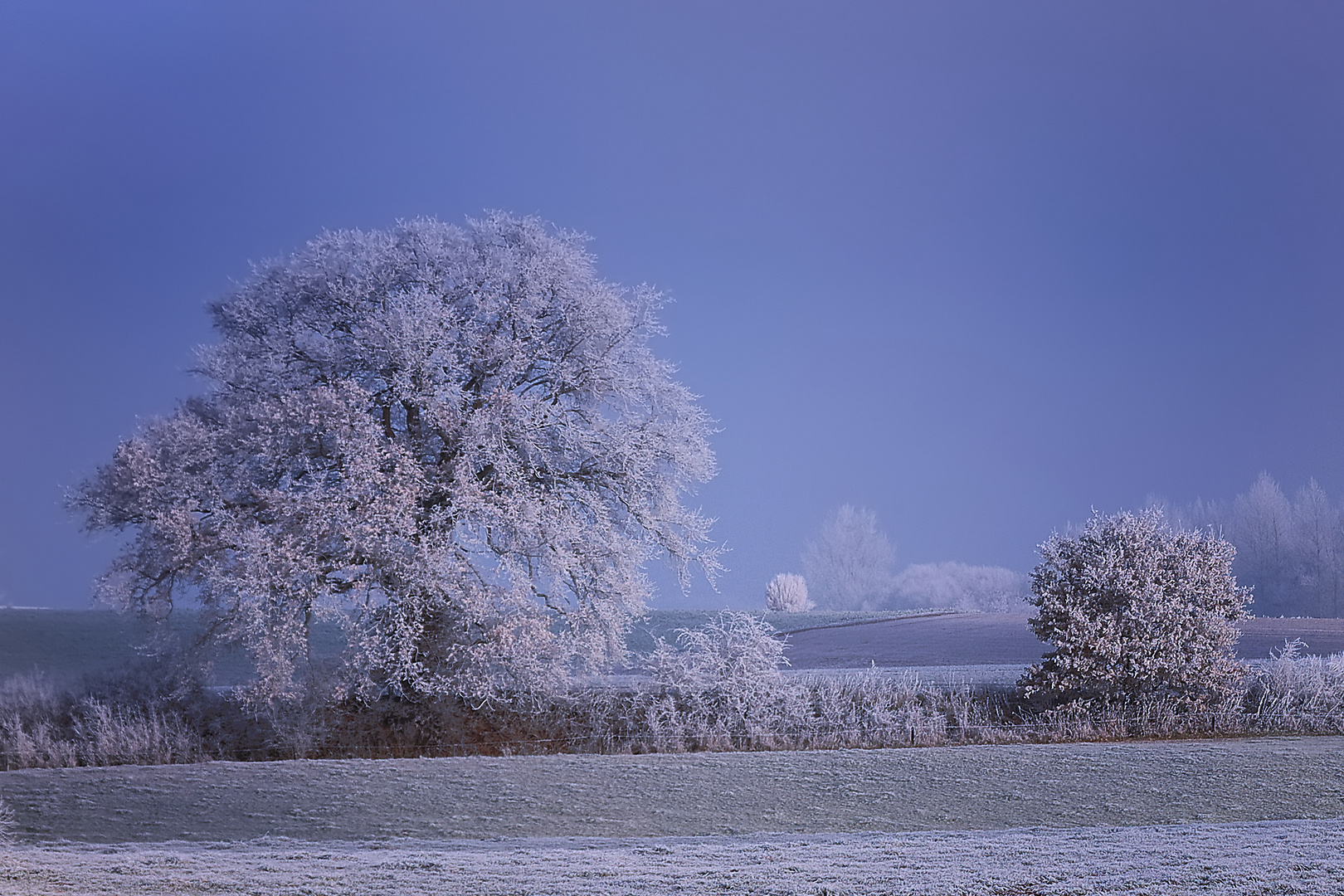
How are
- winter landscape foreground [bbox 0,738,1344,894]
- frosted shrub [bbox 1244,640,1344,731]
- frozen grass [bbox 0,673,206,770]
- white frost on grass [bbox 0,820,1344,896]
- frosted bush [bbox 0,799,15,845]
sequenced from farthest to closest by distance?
frosted shrub [bbox 1244,640,1344,731] → frozen grass [bbox 0,673,206,770] → frosted bush [bbox 0,799,15,845] → winter landscape foreground [bbox 0,738,1344,894] → white frost on grass [bbox 0,820,1344,896]

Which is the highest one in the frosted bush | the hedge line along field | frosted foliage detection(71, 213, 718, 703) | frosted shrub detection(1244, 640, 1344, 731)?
frosted foliage detection(71, 213, 718, 703)

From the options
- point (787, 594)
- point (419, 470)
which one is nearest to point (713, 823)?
point (419, 470)

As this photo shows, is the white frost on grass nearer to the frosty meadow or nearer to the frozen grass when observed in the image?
the frosty meadow

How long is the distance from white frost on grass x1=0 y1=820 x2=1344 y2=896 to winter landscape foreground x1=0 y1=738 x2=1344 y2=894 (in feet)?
0.11

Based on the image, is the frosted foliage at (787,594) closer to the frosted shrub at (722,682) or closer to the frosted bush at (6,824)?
the frosted shrub at (722,682)

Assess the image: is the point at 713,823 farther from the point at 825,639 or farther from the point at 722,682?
the point at 825,639

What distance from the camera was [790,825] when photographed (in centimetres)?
1089

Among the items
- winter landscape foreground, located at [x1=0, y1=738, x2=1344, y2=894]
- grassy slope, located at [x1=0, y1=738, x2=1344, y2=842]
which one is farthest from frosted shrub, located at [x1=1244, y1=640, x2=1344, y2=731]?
grassy slope, located at [x1=0, y1=738, x2=1344, y2=842]

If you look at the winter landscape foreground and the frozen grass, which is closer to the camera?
the winter landscape foreground

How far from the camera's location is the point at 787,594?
3981 centimetres

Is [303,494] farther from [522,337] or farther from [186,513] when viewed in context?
[522,337]

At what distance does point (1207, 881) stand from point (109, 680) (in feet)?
56.9

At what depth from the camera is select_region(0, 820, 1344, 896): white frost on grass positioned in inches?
269

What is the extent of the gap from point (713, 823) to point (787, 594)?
2926 cm
